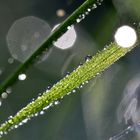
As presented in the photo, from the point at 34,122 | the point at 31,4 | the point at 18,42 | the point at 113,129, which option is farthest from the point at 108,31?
the point at 18,42

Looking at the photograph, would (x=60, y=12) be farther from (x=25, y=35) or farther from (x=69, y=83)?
(x=69, y=83)

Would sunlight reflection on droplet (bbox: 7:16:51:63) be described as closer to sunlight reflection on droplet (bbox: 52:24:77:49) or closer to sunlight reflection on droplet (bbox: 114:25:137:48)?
sunlight reflection on droplet (bbox: 52:24:77:49)

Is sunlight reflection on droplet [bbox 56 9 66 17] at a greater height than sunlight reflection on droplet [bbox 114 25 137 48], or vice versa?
sunlight reflection on droplet [bbox 56 9 66 17]

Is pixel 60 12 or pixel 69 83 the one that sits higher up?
pixel 60 12

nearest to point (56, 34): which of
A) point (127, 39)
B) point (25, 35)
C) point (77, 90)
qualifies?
point (127, 39)

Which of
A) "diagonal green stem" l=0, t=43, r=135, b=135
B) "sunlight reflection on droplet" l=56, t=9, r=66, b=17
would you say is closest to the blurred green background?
"sunlight reflection on droplet" l=56, t=9, r=66, b=17

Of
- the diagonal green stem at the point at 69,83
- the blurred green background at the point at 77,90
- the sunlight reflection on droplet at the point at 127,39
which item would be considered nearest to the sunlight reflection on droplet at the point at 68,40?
the blurred green background at the point at 77,90
